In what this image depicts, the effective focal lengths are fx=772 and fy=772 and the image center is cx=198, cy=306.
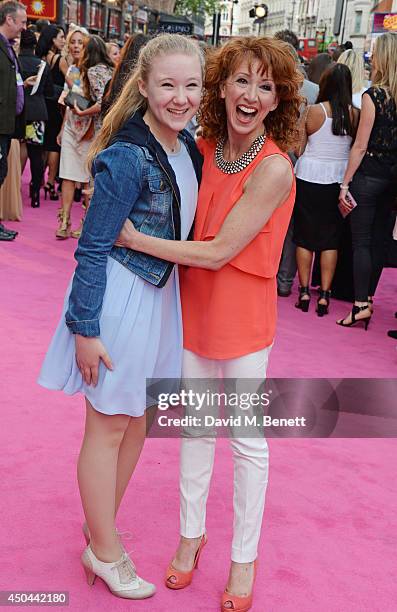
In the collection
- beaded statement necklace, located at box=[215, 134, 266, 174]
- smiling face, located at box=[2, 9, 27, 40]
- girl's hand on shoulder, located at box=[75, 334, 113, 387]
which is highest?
smiling face, located at box=[2, 9, 27, 40]

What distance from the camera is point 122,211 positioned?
1918 millimetres

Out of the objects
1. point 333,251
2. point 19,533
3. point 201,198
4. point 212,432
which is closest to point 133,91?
point 201,198

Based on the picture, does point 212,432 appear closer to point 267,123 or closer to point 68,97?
point 267,123

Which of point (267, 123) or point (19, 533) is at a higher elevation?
point (267, 123)

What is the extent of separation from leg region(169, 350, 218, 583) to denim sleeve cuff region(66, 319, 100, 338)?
353 millimetres

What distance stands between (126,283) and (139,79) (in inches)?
21.1

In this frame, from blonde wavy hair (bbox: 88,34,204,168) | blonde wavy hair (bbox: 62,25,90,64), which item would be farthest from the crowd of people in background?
blonde wavy hair (bbox: 88,34,204,168)

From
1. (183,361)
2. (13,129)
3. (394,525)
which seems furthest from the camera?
(13,129)

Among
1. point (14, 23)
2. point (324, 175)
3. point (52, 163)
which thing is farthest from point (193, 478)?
point (52, 163)

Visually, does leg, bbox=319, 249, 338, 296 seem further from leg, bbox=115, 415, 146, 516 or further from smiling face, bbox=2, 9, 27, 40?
leg, bbox=115, 415, 146, 516

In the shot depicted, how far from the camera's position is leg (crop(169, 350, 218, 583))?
2254mm

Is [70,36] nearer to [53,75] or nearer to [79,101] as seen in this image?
[53,75]

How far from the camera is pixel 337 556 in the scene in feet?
8.48

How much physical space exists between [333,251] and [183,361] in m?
3.55
